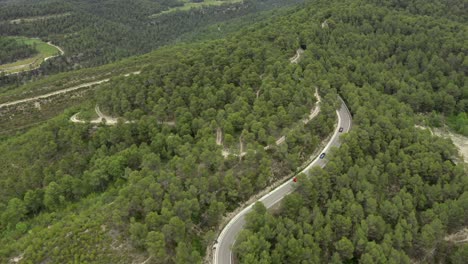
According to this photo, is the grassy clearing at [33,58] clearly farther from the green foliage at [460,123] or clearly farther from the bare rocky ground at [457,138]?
the green foliage at [460,123]

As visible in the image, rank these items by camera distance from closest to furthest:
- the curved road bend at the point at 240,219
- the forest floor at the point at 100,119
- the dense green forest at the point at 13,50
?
1. the curved road bend at the point at 240,219
2. the forest floor at the point at 100,119
3. the dense green forest at the point at 13,50

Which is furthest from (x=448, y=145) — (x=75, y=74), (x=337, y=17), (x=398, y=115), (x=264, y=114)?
(x=75, y=74)

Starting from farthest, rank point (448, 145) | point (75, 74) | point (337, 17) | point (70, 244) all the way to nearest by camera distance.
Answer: point (75, 74) → point (337, 17) → point (448, 145) → point (70, 244)

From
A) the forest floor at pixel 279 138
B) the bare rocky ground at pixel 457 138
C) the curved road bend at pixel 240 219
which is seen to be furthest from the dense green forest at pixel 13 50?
the bare rocky ground at pixel 457 138

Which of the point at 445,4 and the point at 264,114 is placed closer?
the point at 264,114

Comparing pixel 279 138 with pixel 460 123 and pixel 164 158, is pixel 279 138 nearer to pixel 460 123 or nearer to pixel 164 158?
pixel 164 158

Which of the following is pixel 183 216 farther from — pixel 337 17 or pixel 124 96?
pixel 337 17

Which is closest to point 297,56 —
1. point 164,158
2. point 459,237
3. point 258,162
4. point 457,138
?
point 457,138
